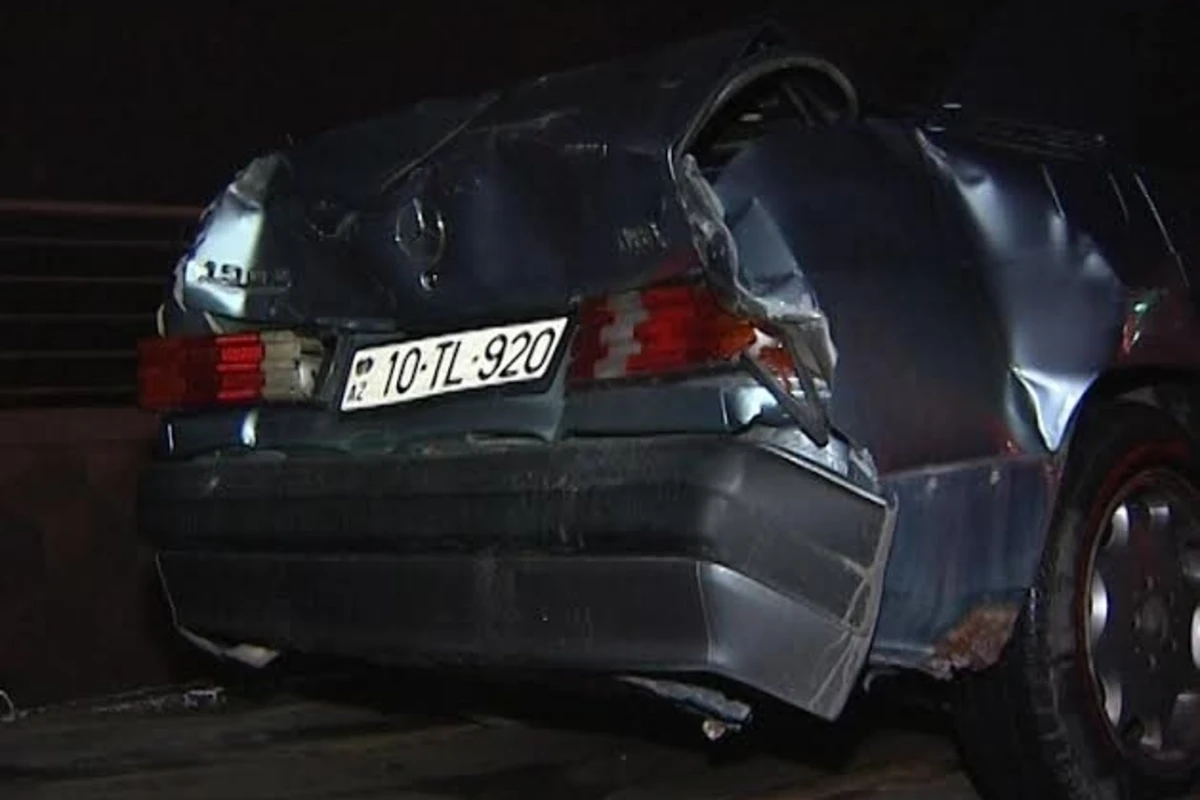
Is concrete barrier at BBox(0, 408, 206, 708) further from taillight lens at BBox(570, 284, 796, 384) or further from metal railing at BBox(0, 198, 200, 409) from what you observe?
taillight lens at BBox(570, 284, 796, 384)

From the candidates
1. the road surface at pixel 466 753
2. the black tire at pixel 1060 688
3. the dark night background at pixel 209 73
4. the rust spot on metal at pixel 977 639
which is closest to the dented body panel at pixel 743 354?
the rust spot on metal at pixel 977 639

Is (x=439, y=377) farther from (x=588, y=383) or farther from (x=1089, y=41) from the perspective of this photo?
(x=1089, y=41)

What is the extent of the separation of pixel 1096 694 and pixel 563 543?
1236 millimetres

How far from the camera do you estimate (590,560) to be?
368 cm

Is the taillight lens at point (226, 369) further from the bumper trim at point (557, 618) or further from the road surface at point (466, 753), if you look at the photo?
the road surface at point (466, 753)

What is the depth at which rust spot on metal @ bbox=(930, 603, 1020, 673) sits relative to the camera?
3.91m

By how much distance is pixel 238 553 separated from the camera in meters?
4.36

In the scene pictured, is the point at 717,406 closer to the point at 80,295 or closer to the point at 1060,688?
the point at 1060,688

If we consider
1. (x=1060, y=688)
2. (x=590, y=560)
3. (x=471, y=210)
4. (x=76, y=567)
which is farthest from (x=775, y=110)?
(x=76, y=567)

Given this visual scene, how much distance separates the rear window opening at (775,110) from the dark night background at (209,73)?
238cm

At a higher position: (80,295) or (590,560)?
(590,560)

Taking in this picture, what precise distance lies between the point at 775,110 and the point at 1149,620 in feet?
4.53

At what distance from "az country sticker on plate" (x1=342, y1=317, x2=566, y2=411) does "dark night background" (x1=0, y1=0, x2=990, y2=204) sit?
2.77m

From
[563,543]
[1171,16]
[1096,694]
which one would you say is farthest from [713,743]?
[1171,16]
